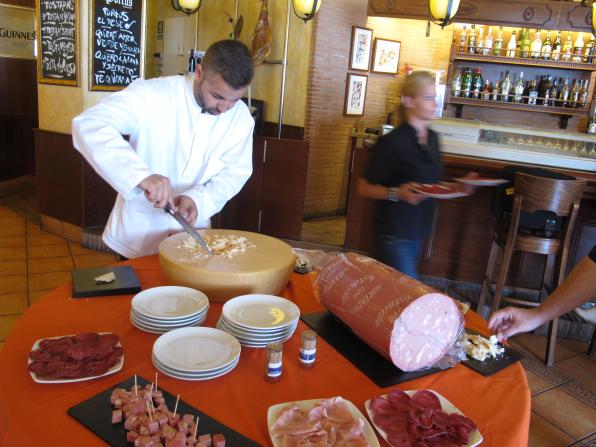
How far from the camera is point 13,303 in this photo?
11.5ft

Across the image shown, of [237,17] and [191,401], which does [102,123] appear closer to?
[191,401]

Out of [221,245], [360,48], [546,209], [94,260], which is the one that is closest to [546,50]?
[360,48]

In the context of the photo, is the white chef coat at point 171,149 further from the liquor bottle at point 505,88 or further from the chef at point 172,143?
the liquor bottle at point 505,88

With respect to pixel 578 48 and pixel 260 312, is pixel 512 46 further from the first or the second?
pixel 260 312

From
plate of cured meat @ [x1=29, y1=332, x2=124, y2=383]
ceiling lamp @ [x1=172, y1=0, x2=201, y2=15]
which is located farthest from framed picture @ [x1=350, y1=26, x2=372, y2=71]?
plate of cured meat @ [x1=29, y1=332, x2=124, y2=383]

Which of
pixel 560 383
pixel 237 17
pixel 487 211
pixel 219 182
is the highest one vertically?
pixel 237 17

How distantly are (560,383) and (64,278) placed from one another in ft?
11.6

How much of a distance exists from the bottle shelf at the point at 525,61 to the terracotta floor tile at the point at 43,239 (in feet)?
16.5

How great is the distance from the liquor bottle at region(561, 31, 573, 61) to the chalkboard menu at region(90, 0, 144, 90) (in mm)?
4883

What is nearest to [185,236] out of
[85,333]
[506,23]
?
[85,333]

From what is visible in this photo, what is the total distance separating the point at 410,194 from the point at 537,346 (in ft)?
6.95

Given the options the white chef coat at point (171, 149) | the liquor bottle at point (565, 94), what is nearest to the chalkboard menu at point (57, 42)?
the white chef coat at point (171, 149)

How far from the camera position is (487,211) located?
4.05m

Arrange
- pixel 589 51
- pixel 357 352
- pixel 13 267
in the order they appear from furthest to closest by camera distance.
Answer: pixel 589 51 < pixel 13 267 < pixel 357 352
